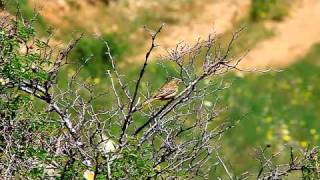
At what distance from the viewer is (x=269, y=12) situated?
51.8 ft

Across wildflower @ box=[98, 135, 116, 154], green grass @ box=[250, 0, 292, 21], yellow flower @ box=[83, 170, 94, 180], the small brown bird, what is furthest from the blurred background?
yellow flower @ box=[83, 170, 94, 180]

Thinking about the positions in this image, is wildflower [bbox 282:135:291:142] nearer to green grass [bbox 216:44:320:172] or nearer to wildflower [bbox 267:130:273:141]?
green grass [bbox 216:44:320:172]

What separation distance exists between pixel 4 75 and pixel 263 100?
816cm

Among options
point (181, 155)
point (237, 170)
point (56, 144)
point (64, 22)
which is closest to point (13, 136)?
point (56, 144)

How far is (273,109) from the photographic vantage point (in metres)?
13.0

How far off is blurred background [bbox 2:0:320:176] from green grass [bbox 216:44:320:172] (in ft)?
0.05

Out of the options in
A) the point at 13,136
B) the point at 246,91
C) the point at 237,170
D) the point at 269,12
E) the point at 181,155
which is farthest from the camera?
the point at 269,12

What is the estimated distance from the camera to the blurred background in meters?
12.4

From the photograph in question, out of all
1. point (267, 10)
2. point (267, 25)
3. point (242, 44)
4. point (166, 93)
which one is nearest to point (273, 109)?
point (242, 44)

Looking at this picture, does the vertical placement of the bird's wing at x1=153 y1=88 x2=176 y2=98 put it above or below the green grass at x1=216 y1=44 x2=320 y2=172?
below

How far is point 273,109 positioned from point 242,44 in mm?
2059

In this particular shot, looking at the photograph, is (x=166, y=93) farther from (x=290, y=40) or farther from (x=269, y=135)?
(x=290, y=40)

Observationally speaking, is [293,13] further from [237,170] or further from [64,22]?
[237,170]

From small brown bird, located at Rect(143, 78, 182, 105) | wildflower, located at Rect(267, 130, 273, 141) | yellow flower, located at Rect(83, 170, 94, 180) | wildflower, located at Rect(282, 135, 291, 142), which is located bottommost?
yellow flower, located at Rect(83, 170, 94, 180)
